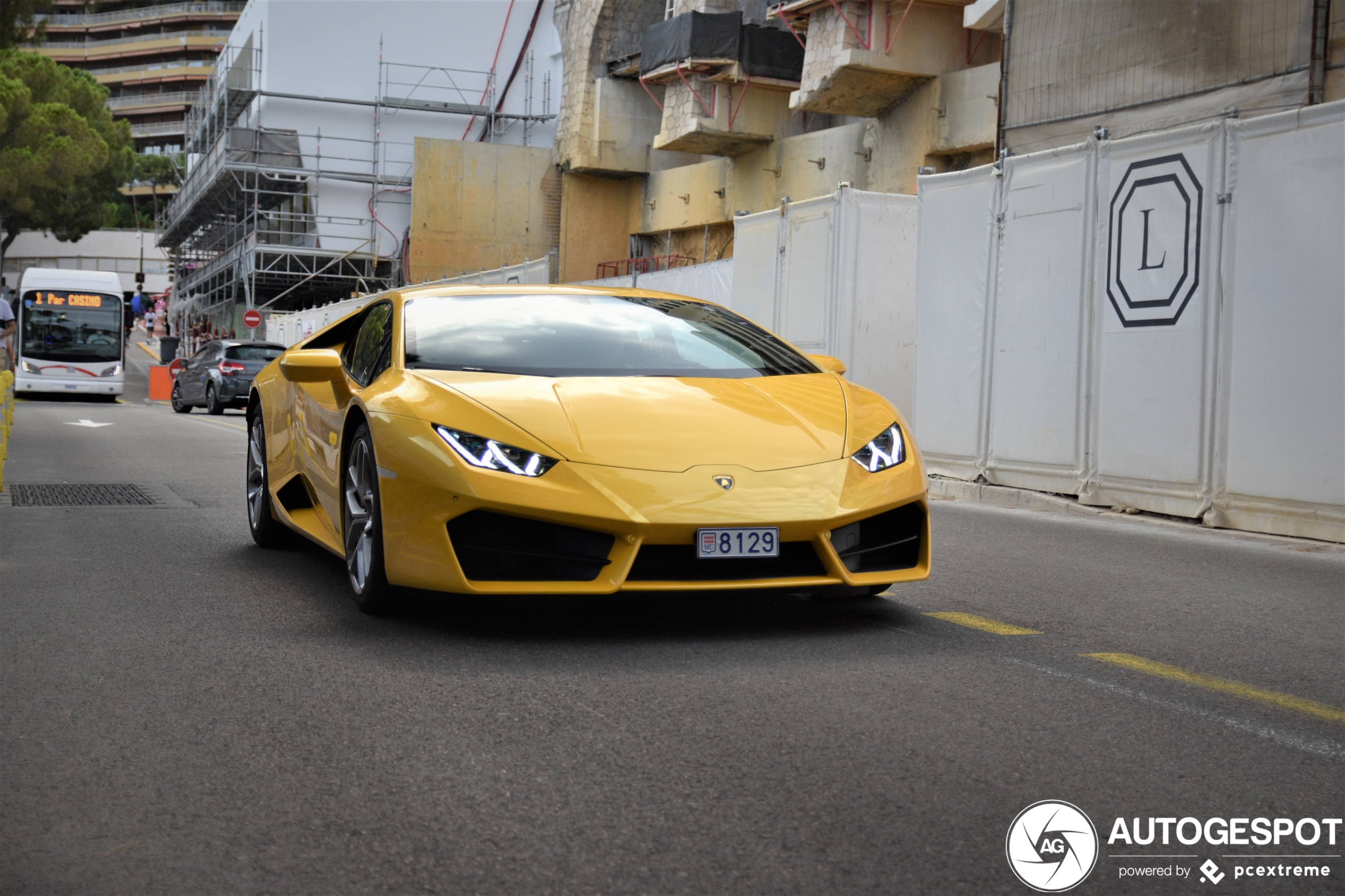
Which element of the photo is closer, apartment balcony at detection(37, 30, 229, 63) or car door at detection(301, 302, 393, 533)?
car door at detection(301, 302, 393, 533)

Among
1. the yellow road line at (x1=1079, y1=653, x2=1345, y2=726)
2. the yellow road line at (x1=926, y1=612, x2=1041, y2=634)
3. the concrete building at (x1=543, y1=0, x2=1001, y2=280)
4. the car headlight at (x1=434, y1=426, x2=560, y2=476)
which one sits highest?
the concrete building at (x1=543, y1=0, x2=1001, y2=280)

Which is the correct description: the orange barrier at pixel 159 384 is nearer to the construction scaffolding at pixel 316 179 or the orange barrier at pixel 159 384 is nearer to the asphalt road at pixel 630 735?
the construction scaffolding at pixel 316 179

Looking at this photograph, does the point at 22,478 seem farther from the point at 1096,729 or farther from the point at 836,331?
the point at 1096,729

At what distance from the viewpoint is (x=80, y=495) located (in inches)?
413

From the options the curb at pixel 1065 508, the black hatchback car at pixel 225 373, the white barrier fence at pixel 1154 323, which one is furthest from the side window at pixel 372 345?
the black hatchback car at pixel 225 373

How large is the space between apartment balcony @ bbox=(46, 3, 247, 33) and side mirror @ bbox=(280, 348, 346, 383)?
123987 millimetres

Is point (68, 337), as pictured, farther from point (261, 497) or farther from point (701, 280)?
point (261, 497)

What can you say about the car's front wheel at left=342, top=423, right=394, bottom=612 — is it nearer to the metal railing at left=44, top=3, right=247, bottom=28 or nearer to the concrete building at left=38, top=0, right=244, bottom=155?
the concrete building at left=38, top=0, right=244, bottom=155

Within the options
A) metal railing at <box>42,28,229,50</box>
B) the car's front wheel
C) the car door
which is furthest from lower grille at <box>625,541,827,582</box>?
metal railing at <box>42,28,229,50</box>

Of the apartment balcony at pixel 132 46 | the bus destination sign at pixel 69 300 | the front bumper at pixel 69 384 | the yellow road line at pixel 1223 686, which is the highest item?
the apartment balcony at pixel 132 46

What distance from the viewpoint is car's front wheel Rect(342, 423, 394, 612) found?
17.0 feet

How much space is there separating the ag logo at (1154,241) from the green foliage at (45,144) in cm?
5590

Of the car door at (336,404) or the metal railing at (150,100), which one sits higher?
the metal railing at (150,100)

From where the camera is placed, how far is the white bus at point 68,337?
35.6 m
